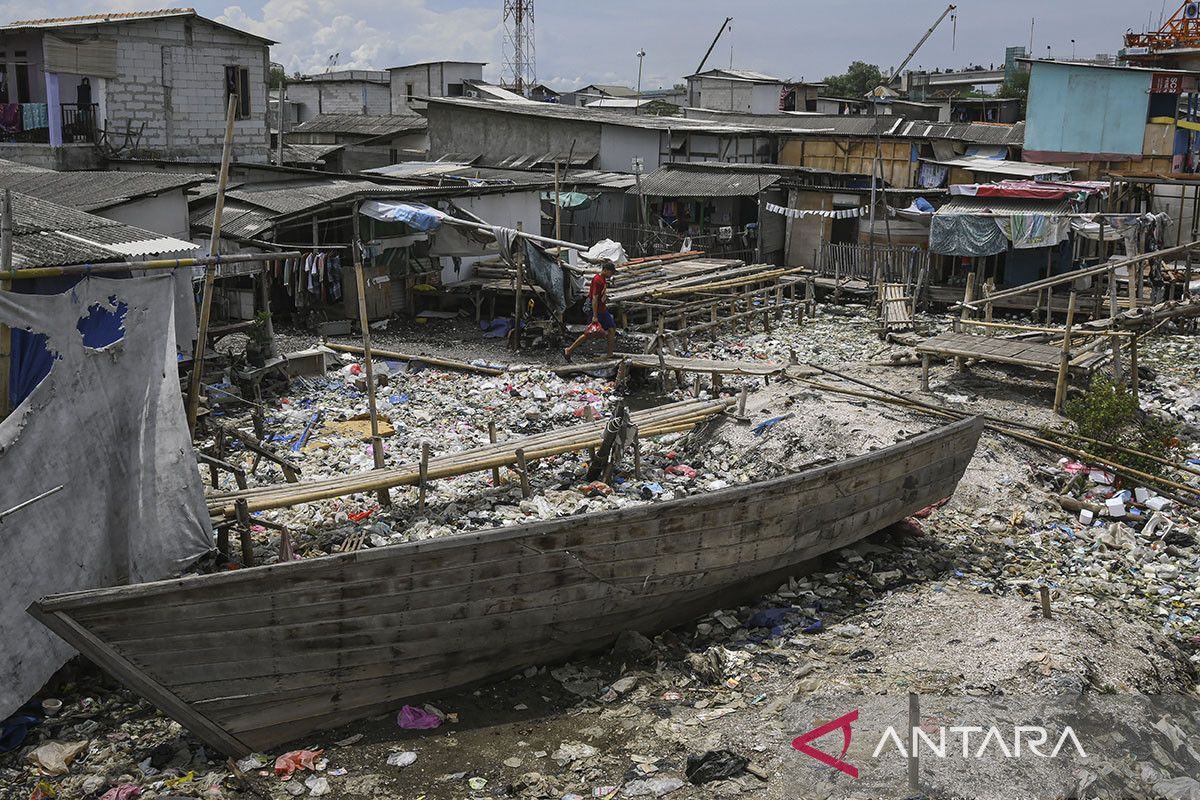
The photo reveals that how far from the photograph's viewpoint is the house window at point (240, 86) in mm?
21609

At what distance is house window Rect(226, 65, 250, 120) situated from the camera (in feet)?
70.9

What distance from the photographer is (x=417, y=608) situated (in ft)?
20.5

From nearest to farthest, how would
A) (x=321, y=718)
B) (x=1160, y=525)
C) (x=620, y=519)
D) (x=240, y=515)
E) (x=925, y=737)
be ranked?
(x=925, y=737) → (x=321, y=718) → (x=620, y=519) → (x=240, y=515) → (x=1160, y=525)


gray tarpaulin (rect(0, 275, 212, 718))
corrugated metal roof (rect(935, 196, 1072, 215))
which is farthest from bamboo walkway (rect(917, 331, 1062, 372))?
gray tarpaulin (rect(0, 275, 212, 718))

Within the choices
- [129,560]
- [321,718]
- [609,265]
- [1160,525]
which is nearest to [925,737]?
[321,718]

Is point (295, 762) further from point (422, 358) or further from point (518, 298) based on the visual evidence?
point (518, 298)

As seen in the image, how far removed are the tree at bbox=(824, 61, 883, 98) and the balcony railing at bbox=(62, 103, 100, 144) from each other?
37418mm

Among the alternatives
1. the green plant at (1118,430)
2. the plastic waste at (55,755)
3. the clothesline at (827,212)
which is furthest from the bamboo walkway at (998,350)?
the plastic waste at (55,755)

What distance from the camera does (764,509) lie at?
24.5 feet

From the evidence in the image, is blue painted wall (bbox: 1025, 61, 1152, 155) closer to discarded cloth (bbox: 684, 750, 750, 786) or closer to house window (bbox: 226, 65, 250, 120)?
house window (bbox: 226, 65, 250, 120)

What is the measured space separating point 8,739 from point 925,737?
524 centimetres

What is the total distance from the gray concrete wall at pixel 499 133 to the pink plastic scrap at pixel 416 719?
19961 millimetres

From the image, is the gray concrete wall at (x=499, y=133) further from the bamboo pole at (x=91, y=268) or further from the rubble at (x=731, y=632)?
the bamboo pole at (x=91, y=268)

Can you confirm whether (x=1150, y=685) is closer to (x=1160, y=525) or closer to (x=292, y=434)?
(x=1160, y=525)
